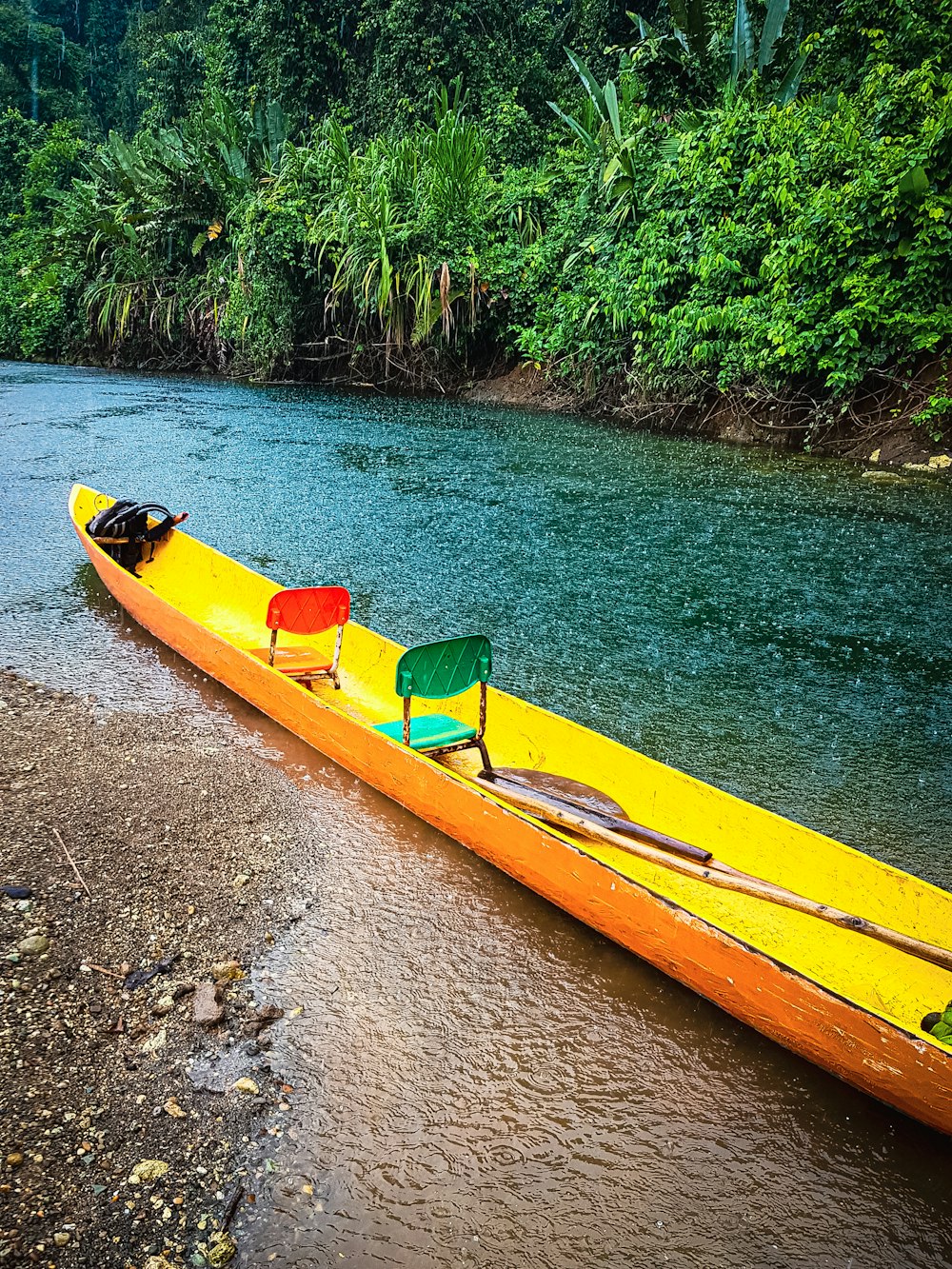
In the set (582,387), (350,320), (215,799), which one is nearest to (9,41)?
(350,320)

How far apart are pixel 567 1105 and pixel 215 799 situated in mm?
2156

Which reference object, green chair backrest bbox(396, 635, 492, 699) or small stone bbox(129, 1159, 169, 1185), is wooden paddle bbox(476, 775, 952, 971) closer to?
green chair backrest bbox(396, 635, 492, 699)

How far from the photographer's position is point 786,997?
8.45 ft

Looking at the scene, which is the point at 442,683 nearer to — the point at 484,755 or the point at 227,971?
the point at 484,755

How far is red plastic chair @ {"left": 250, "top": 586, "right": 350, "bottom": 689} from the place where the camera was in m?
4.73

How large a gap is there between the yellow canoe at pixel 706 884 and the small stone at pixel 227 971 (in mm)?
1034

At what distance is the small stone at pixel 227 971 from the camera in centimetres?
300

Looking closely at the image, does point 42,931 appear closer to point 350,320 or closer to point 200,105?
point 350,320

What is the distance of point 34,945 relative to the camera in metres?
3.02

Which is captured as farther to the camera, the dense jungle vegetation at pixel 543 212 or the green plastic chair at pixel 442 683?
the dense jungle vegetation at pixel 543 212

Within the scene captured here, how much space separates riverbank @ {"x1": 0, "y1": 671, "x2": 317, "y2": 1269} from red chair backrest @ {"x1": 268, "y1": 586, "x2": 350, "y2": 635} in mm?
708

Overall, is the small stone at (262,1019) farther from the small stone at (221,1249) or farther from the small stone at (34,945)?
the small stone at (34,945)

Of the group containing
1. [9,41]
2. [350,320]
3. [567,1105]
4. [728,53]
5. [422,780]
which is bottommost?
[567,1105]

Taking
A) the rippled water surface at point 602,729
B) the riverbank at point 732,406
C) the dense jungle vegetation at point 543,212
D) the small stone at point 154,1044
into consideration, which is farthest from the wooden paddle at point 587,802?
the dense jungle vegetation at point 543,212
